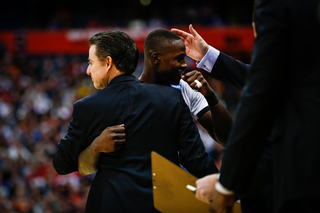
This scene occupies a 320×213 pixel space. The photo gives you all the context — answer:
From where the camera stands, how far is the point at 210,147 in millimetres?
9398

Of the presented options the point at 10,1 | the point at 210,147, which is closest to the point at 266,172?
the point at 210,147

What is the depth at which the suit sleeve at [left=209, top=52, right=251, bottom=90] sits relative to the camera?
7.26 feet

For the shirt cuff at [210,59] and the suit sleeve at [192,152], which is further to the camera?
the shirt cuff at [210,59]

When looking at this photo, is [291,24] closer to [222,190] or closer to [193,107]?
[222,190]

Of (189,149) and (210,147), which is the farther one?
(210,147)

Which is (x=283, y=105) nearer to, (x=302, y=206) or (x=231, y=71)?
(x=302, y=206)

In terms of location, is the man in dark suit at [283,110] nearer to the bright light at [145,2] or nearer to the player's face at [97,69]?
the player's face at [97,69]

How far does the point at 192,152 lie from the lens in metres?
1.98

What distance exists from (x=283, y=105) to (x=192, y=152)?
2.64 feet

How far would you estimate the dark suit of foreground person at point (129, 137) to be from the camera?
1914mm

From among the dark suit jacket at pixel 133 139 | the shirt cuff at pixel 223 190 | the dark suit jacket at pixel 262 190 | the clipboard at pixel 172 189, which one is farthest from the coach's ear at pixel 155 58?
the shirt cuff at pixel 223 190

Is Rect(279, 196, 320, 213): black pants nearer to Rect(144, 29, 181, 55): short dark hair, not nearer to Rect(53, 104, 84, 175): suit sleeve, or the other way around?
Rect(53, 104, 84, 175): suit sleeve

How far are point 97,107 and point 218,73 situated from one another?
2.57ft

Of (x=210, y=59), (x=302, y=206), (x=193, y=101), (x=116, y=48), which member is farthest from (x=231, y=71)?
(x=302, y=206)
